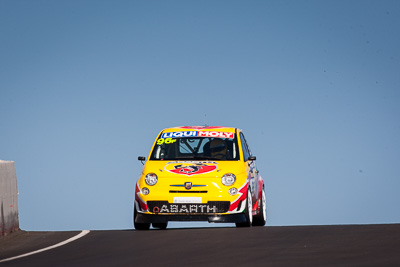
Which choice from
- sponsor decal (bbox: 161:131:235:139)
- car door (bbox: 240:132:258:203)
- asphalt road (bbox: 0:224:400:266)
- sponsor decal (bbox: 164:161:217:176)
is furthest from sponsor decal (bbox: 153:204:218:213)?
sponsor decal (bbox: 161:131:235:139)

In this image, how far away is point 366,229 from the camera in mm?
15398

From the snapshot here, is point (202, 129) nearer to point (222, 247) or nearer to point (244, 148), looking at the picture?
point (244, 148)

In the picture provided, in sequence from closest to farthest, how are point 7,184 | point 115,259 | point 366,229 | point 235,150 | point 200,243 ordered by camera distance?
1. point 115,259
2. point 200,243
3. point 366,229
4. point 7,184
5. point 235,150

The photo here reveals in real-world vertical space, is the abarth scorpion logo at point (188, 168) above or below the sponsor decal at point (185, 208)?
above

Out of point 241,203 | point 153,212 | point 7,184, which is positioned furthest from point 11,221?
point 241,203

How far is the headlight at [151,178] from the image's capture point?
1722 cm

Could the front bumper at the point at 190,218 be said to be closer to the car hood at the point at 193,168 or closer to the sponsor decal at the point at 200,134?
the car hood at the point at 193,168

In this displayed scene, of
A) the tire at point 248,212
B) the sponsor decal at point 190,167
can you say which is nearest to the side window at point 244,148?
the tire at point 248,212

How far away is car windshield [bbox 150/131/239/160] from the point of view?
18141mm

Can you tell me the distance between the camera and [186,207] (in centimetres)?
1709

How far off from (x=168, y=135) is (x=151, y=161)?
1021mm

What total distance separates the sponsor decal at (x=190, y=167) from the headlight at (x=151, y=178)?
0.86 feet

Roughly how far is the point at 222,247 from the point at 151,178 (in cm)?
474

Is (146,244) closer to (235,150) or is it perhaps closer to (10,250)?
(10,250)
